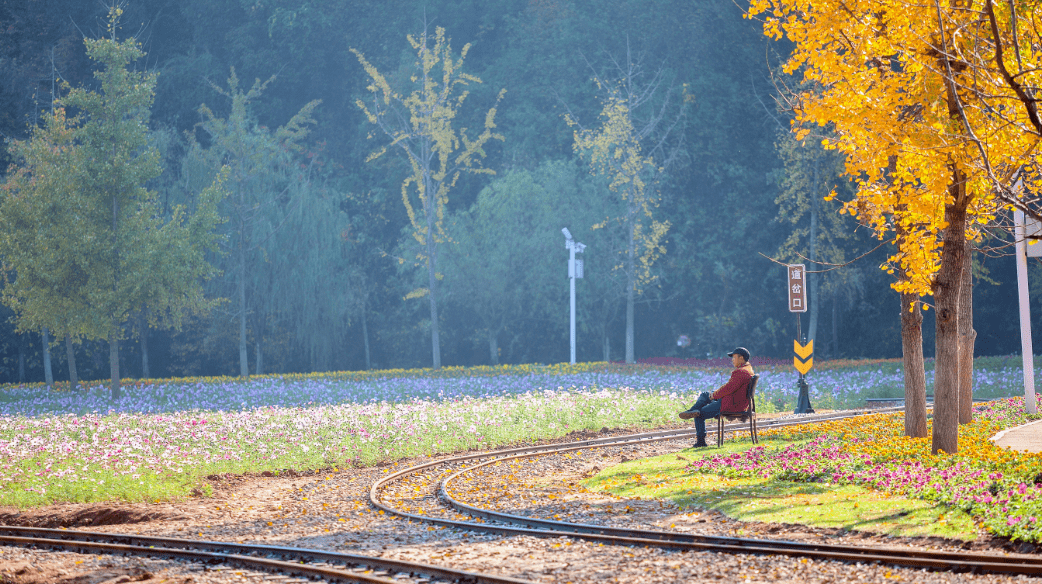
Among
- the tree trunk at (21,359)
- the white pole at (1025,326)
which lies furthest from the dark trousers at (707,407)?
the tree trunk at (21,359)

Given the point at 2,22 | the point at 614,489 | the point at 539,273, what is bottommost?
the point at 614,489

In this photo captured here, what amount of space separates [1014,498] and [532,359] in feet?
112

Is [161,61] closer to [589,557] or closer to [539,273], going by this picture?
[539,273]

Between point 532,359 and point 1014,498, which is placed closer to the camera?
point 1014,498

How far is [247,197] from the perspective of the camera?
111 feet

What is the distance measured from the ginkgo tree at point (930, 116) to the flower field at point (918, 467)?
0.80 meters

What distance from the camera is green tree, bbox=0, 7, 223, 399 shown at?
2445cm

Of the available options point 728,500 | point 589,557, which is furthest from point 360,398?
point 589,557

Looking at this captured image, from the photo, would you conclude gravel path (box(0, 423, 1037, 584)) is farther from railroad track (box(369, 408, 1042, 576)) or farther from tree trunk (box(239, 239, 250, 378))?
tree trunk (box(239, 239, 250, 378))

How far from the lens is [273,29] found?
44.5m

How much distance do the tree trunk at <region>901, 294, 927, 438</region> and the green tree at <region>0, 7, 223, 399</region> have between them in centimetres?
2008

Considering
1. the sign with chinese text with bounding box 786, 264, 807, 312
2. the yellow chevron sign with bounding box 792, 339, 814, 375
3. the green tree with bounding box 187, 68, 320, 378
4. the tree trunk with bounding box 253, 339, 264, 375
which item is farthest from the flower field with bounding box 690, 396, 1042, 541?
the tree trunk with bounding box 253, 339, 264, 375

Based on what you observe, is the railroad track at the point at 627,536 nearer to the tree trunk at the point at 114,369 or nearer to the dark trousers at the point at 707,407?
the dark trousers at the point at 707,407

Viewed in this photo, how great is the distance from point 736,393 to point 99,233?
62.8 feet
